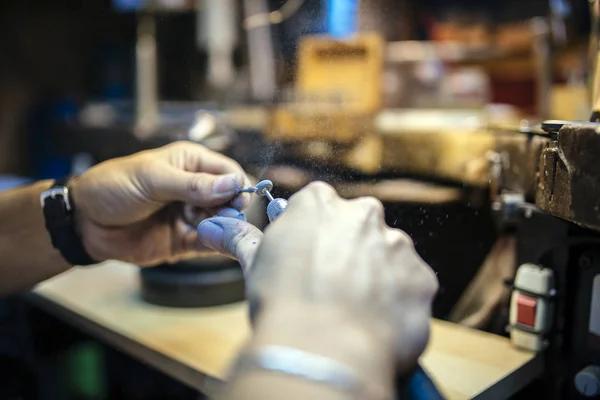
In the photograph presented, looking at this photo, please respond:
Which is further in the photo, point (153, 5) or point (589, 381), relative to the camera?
point (153, 5)

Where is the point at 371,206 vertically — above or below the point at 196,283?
above

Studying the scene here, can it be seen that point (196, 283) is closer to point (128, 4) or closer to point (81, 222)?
point (81, 222)

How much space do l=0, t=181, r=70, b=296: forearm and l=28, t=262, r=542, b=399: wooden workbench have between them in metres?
0.11

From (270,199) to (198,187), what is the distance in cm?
19

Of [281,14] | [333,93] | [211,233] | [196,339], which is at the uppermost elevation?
[281,14]

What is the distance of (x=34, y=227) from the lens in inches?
39.4

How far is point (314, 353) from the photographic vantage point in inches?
16.2

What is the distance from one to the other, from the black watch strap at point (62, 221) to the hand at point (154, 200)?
0.01m

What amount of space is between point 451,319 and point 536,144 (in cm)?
37

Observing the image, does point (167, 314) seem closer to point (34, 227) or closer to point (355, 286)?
point (34, 227)

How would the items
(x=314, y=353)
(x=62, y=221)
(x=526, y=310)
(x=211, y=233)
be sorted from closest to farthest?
(x=314, y=353), (x=211, y=233), (x=526, y=310), (x=62, y=221)

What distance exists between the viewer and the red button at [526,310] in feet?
2.79

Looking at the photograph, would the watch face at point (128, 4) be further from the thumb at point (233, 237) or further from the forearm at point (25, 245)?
the thumb at point (233, 237)

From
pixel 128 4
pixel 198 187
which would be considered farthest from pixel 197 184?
pixel 128 4
